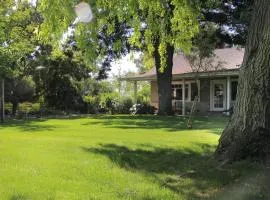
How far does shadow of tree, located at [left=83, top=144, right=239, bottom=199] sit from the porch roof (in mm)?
17178

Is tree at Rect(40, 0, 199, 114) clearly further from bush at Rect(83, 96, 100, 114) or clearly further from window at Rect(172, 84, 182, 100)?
bush at Rect(83, 96, 100, 114)

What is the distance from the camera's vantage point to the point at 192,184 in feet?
29.0

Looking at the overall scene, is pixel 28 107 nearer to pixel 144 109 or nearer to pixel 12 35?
pixel 144 109

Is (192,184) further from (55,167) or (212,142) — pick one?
(212,142)

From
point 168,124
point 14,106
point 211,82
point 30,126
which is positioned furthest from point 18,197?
point 14,106

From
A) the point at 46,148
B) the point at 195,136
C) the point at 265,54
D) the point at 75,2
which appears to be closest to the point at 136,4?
the point at 75,2

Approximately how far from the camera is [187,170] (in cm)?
1033

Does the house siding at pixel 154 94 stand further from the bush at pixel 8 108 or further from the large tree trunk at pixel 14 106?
the bush at pixel 8 108

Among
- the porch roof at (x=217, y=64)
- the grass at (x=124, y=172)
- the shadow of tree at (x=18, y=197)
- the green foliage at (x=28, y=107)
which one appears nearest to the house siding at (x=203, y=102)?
the porch roof at (x=217, y=64)

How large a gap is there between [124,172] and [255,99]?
3113 mm

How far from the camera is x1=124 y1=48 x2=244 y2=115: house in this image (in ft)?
105

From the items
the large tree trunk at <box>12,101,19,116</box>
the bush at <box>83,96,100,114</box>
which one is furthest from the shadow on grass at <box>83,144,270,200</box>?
the bush at <box>83,96,100,114</box>

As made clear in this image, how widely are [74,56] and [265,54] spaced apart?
31.9 meters

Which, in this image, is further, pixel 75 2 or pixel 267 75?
pixel 75 2
